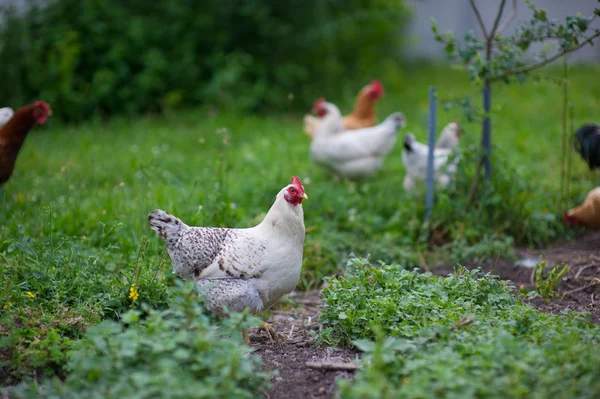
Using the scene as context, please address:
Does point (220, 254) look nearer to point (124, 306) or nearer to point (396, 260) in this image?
point (124, 306)

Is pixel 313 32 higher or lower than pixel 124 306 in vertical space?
higher

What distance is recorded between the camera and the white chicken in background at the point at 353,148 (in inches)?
291

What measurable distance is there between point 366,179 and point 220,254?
3.98m

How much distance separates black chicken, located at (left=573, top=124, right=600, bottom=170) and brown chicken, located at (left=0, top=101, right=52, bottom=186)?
5497 mm

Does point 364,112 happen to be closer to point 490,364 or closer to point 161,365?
point 490,364

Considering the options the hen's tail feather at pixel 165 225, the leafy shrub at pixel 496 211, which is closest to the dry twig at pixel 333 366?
the hen's tail feather at pixel 165 225

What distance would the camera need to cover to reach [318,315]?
14.8 ft

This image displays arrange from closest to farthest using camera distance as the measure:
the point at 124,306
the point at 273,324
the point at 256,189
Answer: the point at 124,306 < the point at 273,324 < the point at 256,189

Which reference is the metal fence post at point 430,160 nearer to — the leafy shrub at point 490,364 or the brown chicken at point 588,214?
the brown chicken at point 588,214

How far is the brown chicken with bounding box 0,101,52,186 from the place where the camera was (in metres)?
5.25

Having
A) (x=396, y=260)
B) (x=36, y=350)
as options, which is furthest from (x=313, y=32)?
(x=36, y=350)

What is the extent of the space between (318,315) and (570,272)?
2.01 metres

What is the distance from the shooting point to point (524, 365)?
261 cm

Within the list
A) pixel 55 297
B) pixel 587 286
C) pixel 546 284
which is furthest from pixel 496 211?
pixel 55 297
